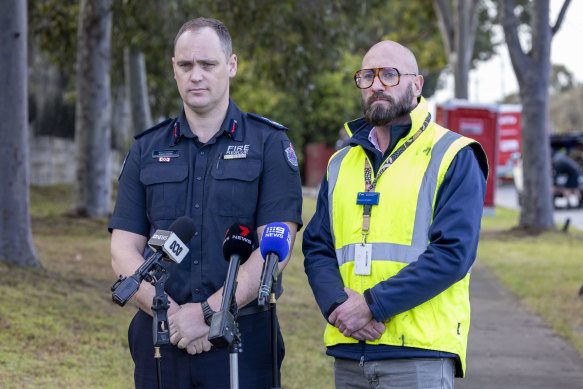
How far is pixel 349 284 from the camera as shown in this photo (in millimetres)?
3707

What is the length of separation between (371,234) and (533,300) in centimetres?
760

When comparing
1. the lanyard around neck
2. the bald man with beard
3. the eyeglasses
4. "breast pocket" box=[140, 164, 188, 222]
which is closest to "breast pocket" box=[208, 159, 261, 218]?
"breast pocket" box=[140, 164, 188, 222]

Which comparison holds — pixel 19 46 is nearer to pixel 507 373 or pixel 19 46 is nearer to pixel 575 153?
pixel 507 373

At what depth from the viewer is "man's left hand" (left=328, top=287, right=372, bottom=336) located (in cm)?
352

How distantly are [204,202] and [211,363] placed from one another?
2.22 feet

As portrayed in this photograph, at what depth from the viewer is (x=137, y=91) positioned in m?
20.1

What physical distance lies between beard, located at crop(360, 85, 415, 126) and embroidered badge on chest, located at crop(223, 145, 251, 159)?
0.56 meters

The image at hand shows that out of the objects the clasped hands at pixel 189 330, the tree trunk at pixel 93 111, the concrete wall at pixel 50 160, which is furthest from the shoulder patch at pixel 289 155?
the concrete wall at pixel 50 160

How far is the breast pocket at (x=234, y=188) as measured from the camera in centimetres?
367

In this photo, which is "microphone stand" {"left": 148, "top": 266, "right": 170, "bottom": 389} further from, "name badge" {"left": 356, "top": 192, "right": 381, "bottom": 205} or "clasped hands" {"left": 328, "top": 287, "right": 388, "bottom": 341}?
"name badge" {"left": 356, "top": 192, "right": 381, "bottom": 205}

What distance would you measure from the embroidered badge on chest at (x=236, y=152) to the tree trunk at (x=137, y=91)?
16.4 meters

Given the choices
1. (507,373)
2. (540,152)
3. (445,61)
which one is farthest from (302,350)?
(445,61)

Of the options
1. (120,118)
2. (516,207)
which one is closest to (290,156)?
(120,118)

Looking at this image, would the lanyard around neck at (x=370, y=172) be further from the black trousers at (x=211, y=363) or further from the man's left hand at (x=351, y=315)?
the black trousers at (x=211, y=363)
